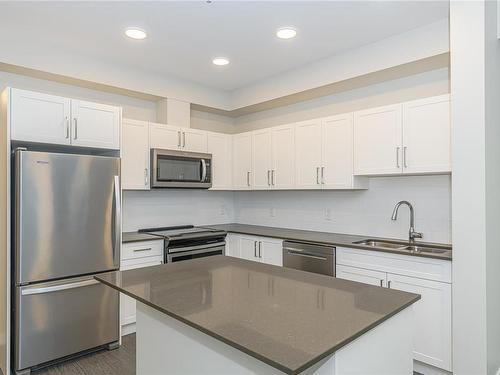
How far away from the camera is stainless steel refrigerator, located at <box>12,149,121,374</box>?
103 inches

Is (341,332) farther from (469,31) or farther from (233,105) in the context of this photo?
(233,105)

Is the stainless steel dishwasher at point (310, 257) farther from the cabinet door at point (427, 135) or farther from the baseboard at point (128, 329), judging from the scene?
the baseboard at point (128, 329)

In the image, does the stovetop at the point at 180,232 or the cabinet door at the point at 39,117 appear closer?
the cabinet door at the point at 39,117

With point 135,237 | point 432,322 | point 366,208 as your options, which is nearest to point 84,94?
point 135,237

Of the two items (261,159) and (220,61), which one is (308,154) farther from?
(220,61)

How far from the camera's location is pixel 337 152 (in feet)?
11.4

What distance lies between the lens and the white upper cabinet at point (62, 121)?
2.66 meters

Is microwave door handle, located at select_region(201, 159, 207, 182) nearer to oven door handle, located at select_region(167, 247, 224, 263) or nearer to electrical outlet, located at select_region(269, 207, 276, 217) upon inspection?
oven door handle, located at select_region(167, 247, 224, 263)

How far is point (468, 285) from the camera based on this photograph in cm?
231

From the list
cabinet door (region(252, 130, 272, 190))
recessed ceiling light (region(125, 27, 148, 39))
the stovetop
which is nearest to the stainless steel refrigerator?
the stovetop

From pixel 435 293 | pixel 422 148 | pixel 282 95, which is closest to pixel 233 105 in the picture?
pixel 282 95

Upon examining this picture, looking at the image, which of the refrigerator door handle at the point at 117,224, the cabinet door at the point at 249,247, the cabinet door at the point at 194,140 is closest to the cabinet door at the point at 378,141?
the cabinet door at the point at 249,247

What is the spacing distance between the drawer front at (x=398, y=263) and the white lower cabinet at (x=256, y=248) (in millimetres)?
747

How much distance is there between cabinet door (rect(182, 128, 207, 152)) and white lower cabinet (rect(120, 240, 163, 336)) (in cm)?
123
